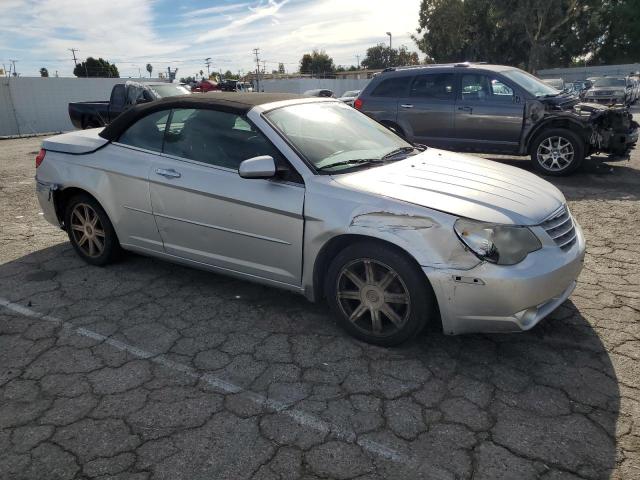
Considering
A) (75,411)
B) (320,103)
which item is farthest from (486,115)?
(75,411)

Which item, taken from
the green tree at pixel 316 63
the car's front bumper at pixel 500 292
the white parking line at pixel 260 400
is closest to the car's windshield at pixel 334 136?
the car's front bumper at pixel 500 292

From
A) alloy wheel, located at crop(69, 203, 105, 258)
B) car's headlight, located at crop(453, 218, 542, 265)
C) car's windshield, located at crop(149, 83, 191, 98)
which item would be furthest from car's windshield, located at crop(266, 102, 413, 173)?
car's windshield, located at crop(149, 83, 191, 98)

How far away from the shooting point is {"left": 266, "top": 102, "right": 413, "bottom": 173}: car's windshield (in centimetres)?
337

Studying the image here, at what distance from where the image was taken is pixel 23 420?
2.52 meters

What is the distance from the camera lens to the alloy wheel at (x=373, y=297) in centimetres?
298

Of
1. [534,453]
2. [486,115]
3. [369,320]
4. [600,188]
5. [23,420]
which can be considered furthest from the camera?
[486,115]

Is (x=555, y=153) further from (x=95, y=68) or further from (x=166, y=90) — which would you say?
(x=95, y=68)

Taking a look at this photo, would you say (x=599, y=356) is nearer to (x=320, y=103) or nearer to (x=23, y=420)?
(x=320, y=103)

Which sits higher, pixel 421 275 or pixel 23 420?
pixel 421 275

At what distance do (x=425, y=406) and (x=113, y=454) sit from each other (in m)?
1.58

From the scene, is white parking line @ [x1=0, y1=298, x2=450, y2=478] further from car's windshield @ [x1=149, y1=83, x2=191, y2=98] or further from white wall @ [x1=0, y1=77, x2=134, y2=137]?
white wall @ [x1=0, y1=77, x2=134, y2=137]

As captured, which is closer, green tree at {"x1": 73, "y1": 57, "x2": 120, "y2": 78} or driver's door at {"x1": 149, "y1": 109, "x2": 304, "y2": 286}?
driver's door at {"x1": 149, "y1": 109, "x2": 304, "y2": 286}

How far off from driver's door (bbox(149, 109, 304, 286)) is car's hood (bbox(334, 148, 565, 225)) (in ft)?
1.69

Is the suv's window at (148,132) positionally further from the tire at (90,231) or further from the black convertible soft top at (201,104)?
the tire at (90,231)
